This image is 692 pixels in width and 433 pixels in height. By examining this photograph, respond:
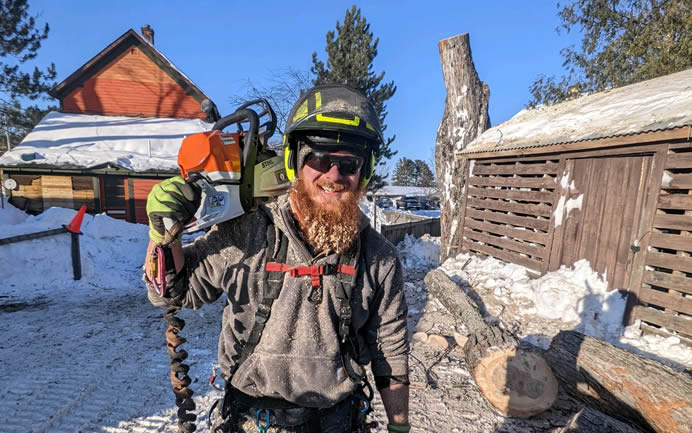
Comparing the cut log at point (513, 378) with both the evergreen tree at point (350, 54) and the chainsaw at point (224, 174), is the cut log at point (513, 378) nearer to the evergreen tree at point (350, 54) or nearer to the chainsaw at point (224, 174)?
the chainsaw at point (224, 174)

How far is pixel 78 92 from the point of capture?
1727 centimetres

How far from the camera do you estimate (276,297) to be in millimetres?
1518

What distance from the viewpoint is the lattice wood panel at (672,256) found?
4.91m

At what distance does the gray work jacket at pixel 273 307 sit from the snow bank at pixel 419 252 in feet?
29.5

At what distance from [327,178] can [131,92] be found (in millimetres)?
20948

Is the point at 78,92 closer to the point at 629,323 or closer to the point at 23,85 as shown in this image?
the point at 23,85

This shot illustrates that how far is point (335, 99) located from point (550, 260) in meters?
7.30

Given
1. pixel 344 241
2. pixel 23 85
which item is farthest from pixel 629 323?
pixel 23 85

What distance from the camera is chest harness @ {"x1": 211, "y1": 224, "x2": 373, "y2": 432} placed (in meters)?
1.52

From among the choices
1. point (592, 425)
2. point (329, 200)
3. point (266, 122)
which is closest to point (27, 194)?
point (266, 122)

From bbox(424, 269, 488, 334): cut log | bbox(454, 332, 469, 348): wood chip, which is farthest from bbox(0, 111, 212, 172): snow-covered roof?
bbox(454, 332, 469, 348): wood chip

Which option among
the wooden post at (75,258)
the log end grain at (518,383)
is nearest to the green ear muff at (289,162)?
the log end grain at (518,383)

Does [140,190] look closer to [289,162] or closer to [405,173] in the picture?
[289,162]

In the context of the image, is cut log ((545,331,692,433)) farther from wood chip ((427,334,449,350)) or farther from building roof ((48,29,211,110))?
building roof ((48,29,211,110))
